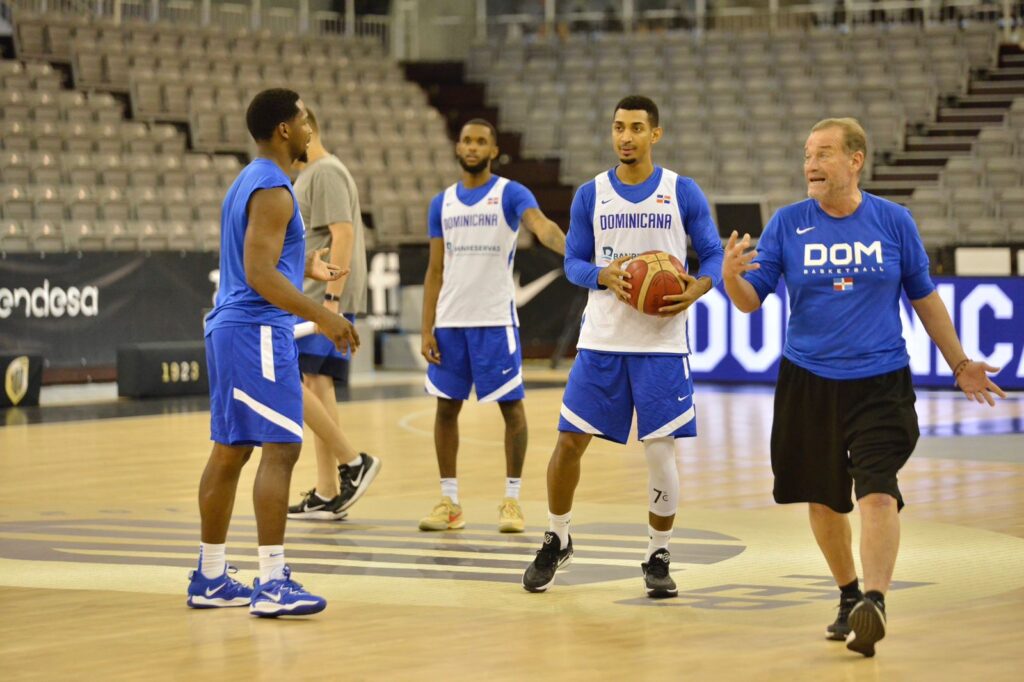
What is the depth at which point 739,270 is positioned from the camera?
18.6ft

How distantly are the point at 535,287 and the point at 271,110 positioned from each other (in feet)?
53.7

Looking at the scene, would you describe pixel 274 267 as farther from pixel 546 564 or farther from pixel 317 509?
pixel 317 509

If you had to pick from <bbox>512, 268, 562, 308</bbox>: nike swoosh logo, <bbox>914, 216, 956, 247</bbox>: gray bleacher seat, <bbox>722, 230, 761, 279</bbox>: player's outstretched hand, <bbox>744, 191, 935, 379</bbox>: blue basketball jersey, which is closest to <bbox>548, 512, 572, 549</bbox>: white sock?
<bbox>744, 191, 935, 379</bbox>: blue basketball jersey

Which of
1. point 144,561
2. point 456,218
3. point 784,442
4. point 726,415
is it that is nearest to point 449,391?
point 456,218

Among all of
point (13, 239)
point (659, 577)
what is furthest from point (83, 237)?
point (659, 577)

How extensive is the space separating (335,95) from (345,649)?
22.2 m

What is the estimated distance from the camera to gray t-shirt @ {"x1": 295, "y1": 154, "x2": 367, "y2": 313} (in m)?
8.76

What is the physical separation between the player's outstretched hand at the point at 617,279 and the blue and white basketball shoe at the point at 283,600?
170cm

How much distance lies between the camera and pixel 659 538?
670cm

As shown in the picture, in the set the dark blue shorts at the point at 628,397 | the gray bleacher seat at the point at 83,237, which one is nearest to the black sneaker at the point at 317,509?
the dark blue shorts at the point at 628,397

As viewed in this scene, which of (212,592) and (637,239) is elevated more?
(637,239)

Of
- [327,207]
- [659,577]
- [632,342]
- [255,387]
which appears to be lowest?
[659,577]

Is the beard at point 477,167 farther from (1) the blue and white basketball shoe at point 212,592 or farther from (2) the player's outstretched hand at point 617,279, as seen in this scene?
(1) the blue and white basketball shoe at point 212,592

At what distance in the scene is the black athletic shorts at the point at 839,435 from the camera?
5.55m
